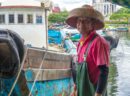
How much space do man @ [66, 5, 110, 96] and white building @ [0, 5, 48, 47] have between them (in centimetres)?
732

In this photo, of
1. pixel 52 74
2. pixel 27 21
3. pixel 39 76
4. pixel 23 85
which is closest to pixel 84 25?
pixel 23 85

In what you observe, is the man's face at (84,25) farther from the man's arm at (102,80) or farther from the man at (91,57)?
the man's arm at (102,80)

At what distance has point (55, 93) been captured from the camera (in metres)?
Result: 10.8

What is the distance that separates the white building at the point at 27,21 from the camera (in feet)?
38.8

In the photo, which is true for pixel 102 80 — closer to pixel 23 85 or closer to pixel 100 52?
pixel 100 52

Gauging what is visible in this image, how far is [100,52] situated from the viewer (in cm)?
419

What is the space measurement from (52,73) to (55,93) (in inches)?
24.6

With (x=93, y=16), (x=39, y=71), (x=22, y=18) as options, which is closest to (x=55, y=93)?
(x=39, y=71)

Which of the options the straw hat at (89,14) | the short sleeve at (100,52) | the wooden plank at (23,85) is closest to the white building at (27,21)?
the wooden plank at (23,85)

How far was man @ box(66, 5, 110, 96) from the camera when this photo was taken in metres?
4.18

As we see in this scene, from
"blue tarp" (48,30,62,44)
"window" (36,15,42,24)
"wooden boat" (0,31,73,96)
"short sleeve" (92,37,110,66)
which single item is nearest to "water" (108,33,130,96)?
"blue tarp" (48,30,62,44)

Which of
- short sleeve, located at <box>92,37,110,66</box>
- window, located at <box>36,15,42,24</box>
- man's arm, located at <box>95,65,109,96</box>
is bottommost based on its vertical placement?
Answer: man's arm, located at <box>95,65,109,96</box>

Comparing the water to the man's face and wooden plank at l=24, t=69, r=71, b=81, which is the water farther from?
the man's face

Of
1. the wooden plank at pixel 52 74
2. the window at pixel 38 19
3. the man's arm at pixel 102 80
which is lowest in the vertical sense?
the wooden plank at pixel 52 74
